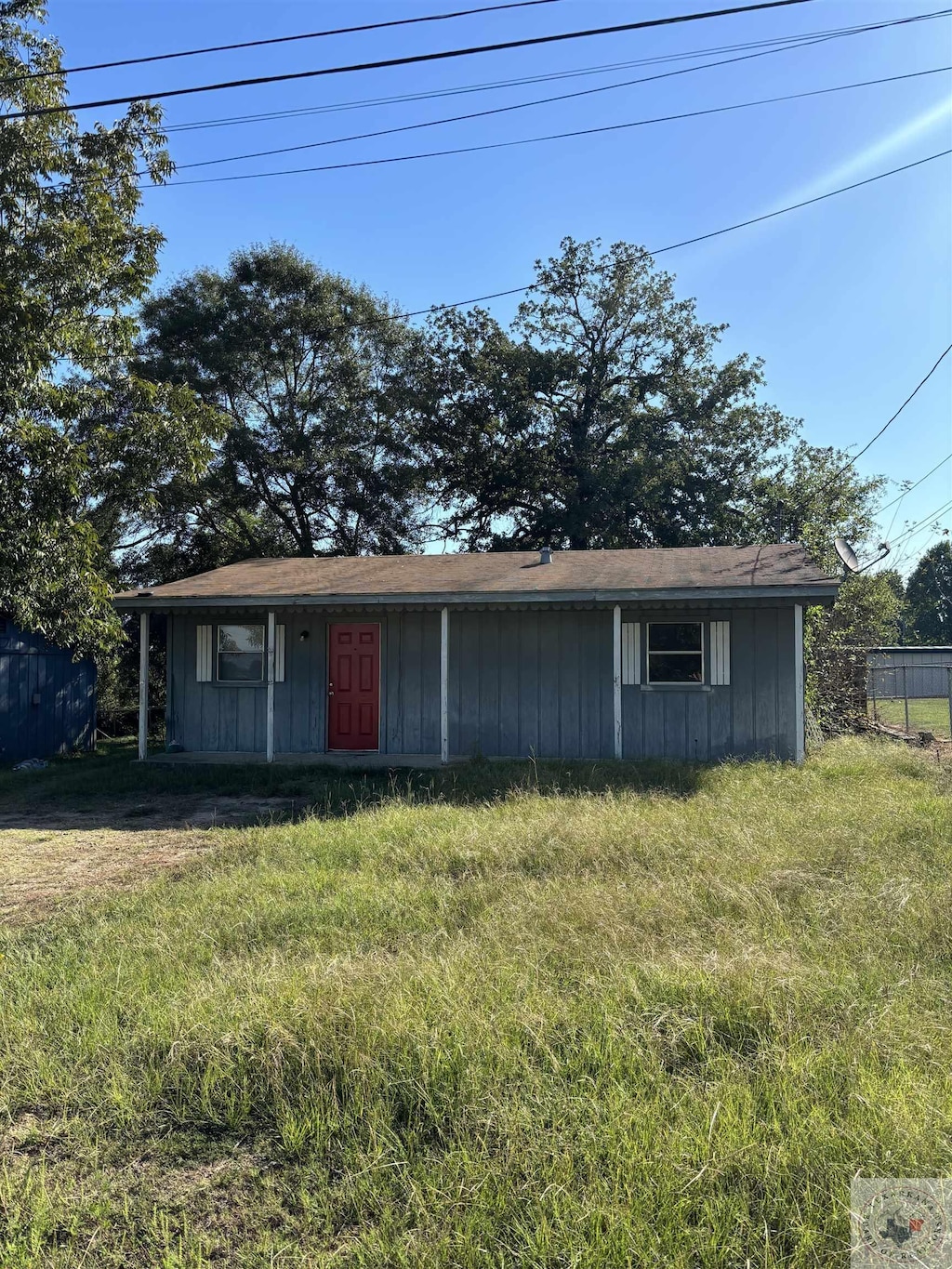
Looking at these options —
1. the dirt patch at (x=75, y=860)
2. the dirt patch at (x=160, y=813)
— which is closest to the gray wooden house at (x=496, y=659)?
the dirt patch at (x=160, y=813)

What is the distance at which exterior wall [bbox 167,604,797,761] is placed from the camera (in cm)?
1167

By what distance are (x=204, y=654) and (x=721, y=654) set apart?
26.8 feet

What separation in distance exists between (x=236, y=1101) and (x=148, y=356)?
23.2 m

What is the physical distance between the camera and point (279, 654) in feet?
42.6

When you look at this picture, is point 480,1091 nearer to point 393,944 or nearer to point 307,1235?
point 307,1235

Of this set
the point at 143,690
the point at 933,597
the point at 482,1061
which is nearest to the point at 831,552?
the point at 143,690

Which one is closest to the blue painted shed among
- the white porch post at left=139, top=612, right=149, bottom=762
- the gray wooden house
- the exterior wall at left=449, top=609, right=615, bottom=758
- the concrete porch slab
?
the white porch post at left=139, top=612, right=149, bottom=762

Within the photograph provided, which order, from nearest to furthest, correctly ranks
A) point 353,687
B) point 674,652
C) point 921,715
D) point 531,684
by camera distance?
point 674,652 → point 531,684 → point 353,687 → point 921,715

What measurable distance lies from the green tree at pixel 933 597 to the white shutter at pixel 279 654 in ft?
211

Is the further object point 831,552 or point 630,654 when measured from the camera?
point 831,552

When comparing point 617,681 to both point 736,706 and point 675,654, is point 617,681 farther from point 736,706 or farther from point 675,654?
point 736,706

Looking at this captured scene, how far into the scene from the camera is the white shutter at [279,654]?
13.0 metres

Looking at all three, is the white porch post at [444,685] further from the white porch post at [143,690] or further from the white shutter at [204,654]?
the white porch post at [143,690]

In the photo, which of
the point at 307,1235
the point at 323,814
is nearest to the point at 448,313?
the point at 323,814
